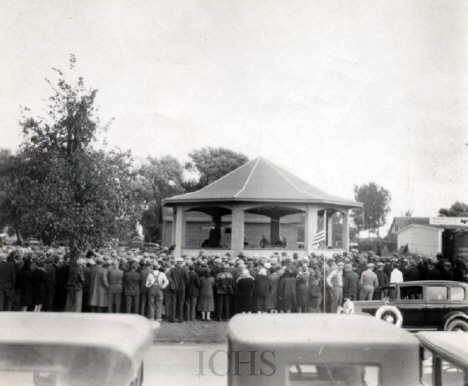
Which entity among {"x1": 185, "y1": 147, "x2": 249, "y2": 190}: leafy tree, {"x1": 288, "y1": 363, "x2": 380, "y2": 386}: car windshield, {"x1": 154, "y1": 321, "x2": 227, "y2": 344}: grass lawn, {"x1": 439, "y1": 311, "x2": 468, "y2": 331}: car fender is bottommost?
{"x1": 154, "y1": 321, "x2": 227, "y2": 344}: grass lawn

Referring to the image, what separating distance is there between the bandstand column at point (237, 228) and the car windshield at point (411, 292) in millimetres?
6255

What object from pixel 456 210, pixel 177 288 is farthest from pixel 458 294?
pixel 177 288

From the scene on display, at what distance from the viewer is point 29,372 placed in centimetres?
313

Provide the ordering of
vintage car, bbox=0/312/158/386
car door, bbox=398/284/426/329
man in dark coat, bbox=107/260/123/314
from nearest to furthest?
1. vintage car, bbox=0/312/158/386
2. car door, bbox=398/284/426/329
3. man in dark coat, bbox=107/260/123/314

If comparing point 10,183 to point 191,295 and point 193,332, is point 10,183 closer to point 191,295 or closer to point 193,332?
point 191,295

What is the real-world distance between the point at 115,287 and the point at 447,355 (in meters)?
8.99

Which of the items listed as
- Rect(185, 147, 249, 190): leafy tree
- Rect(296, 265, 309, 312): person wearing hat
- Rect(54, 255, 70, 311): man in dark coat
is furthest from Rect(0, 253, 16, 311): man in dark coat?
Rect(296, 265, 309, 312): person wearing hat

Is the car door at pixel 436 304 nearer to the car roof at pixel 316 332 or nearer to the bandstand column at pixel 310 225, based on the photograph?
the bandstand column at pixel 310 225

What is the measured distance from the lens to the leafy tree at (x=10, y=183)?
10.6 metres

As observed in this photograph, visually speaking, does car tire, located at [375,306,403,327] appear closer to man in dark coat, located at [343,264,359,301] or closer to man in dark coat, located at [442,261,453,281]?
man in dark coat, located at [343,264,359,301]

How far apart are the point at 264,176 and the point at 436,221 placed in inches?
187

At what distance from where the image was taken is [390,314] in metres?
10.5

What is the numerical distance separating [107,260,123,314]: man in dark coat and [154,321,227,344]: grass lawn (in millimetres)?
1160

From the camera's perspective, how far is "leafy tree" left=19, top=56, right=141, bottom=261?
408 inches
